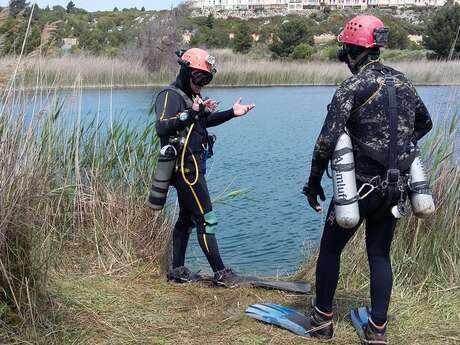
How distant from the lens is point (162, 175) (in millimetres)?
4984

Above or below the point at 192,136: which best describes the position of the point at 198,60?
above

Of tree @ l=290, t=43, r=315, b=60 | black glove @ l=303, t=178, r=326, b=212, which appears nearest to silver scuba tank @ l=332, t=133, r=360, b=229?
black glove @ l=303, t=178, r=326, b=212

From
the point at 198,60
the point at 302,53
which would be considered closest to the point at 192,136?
the point at 198,60

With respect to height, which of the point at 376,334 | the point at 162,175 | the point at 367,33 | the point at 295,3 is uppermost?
the point at 295,3

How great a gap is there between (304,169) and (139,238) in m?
6.64

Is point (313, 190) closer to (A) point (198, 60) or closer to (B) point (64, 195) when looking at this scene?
(A) point (198, 60)

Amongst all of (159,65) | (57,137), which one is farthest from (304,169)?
(159,65)

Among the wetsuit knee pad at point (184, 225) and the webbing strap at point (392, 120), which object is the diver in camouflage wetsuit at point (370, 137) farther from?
the wetsuit knee pad at point (184, 225)

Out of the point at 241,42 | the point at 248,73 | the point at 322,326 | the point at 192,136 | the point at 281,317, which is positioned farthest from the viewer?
the point at 241,42

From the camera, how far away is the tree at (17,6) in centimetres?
444

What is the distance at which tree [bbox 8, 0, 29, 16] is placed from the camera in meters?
4.44

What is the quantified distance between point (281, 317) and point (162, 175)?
1.35 m

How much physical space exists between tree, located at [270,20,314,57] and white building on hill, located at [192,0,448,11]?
1596 inches

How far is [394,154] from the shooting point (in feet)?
12.2
